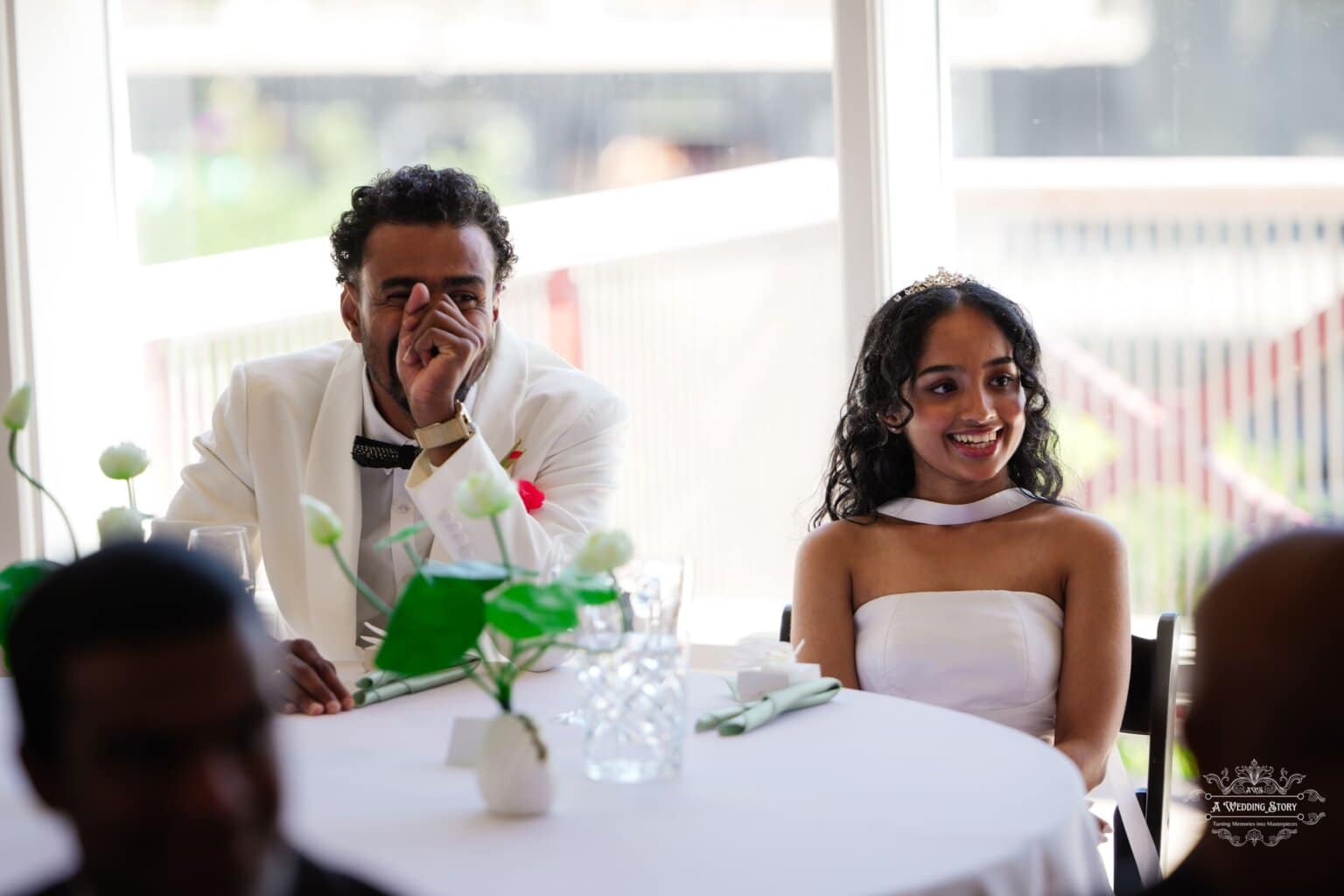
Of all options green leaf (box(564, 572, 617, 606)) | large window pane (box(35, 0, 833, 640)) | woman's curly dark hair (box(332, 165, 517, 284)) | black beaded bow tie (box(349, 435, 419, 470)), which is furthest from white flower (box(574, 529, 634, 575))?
large window pane (box(35, 0, 833, 640))

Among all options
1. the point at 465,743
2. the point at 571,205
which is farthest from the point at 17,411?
the point at 571,205

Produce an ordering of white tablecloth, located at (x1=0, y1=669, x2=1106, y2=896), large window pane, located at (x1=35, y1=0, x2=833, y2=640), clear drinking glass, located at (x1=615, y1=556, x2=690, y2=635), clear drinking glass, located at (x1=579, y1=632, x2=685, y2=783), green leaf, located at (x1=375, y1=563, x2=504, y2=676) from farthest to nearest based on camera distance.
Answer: large window pane, located at (x1=35, y1=0, x2=833, y2=640), clear drinking glass, located at (x1=615, y1=556, x2=690, y2=635), clear drinking glass, located at (x1=579, y1=632, x2=685, y2=783), green leaf, located at (x1=375, y1=563, x2=504, y2=676), white tablecloth, located at (x1=0, y1=669, x2=1106, y2=896)

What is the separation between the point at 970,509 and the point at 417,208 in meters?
1.20

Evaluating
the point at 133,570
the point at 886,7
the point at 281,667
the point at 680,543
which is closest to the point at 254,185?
the point at 680,543

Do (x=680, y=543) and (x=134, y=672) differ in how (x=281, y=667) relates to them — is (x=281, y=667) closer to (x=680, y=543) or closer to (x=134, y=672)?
(x=134, y=672)

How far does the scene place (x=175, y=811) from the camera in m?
0.92

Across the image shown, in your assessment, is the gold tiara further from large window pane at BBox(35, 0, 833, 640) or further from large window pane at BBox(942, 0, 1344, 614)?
large window pane at BBox(35, 0, 833, 640)

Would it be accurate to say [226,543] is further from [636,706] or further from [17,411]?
[636,706]

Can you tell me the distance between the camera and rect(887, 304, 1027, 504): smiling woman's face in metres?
2.67

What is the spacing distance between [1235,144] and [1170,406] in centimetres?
Answer: 62

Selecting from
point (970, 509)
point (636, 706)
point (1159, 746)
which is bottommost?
point (1159, 746)

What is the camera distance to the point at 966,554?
2.69 metres

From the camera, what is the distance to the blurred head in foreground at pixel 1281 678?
97 cm

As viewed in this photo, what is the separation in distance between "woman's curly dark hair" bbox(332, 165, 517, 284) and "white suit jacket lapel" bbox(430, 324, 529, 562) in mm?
194
